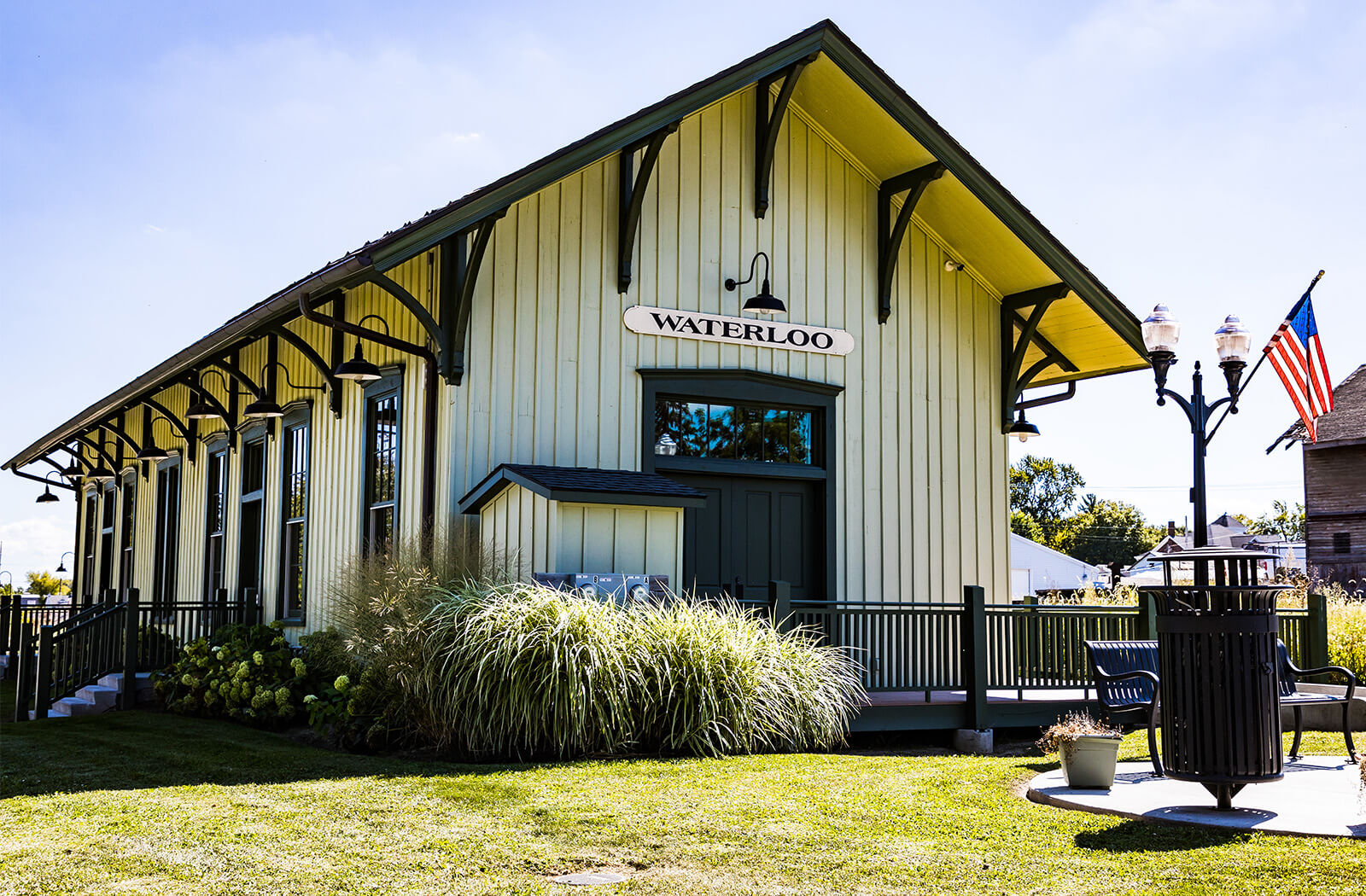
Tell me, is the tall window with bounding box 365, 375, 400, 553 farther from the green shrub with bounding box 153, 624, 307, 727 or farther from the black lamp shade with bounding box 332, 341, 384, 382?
the green shrub with bounding box 153, 624, 307, 727

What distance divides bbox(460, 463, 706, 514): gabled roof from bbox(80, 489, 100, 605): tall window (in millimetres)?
16489

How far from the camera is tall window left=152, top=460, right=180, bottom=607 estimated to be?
1886 cm

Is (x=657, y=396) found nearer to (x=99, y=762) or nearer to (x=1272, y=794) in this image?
(x=99, y=762)

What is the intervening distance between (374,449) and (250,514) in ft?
14.7

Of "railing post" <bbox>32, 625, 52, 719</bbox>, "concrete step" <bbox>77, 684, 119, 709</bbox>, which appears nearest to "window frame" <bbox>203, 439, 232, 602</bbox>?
"concrete step" <bbox>77, 684, 119, 709</bbox>

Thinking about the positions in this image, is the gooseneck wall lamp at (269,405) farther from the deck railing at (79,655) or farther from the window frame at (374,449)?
the deck railing at (79,655)

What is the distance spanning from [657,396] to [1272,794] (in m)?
6.43

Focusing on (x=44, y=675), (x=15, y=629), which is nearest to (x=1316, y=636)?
(x=44, y=675)

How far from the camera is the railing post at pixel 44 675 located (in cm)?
1336

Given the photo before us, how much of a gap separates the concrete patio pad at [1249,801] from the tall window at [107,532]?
63.2ft

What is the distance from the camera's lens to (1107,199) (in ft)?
48.5

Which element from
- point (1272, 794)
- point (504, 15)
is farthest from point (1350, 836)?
point (504, 15)

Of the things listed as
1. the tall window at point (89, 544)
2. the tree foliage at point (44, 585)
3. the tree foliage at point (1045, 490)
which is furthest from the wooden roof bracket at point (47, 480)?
the tree foliage at point (1045, 490)

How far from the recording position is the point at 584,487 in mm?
10055
